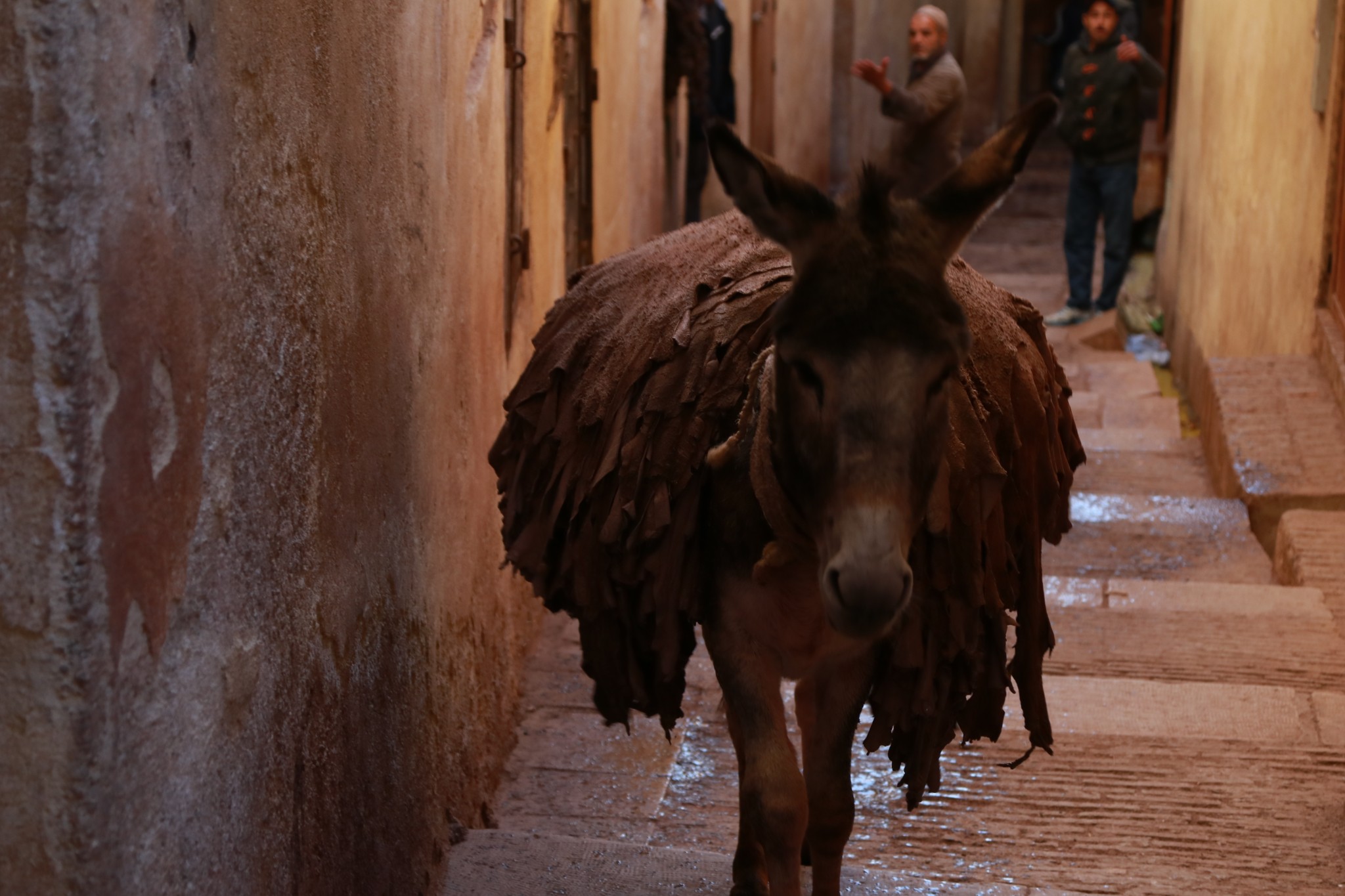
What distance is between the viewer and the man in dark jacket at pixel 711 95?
34.6ft

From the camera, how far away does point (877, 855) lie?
3.87 m

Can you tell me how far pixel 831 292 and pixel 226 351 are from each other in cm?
93

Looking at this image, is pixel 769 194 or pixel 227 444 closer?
pixel 227 444

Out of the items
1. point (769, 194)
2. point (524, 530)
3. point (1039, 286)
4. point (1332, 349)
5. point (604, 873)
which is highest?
point (769, 194)

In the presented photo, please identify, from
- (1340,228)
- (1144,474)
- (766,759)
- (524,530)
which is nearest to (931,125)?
(1144,474)

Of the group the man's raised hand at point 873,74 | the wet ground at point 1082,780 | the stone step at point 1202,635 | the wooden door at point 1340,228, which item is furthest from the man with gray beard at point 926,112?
the stone step at point 1202,635

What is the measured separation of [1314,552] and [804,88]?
1085 centimetres

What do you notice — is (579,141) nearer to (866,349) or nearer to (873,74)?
(873,74)

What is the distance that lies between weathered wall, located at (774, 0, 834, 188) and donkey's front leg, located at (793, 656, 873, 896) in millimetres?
11259

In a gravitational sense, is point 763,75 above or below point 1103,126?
above

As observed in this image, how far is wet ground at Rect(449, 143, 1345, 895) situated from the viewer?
3.55 meters

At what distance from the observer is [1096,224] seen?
12.0 meters

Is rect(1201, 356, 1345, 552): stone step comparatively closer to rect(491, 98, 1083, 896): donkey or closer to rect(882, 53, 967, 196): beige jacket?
rect(882, 53, 967, 196): beige jacket

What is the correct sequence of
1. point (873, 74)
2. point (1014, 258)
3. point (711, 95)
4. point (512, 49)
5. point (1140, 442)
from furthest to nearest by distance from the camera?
point (1014, 258), point (711, 95), point (873, 74), point (1140, 442), point (512, 49)
